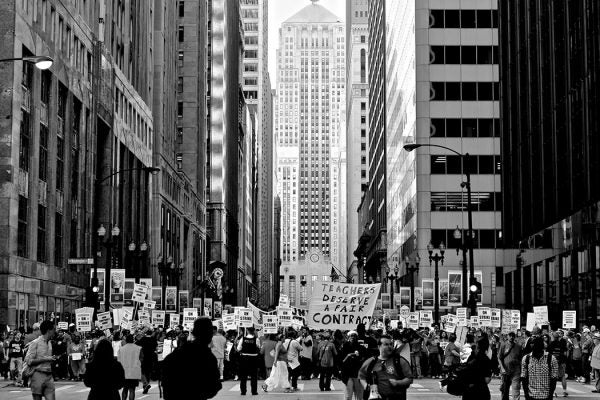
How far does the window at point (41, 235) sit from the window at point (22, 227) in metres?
2.87

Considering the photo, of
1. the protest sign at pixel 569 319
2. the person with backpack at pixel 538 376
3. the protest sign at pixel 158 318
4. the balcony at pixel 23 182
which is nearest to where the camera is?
the person with backpack at pixel 538 376

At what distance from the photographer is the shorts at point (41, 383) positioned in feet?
57.9

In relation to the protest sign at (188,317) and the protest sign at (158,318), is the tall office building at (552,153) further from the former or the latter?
the protest sign at (158,318)

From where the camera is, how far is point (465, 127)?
85.2m

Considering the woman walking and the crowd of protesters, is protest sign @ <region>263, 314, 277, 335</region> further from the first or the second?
the woman walking

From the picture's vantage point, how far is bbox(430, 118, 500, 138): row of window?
84.9 meters

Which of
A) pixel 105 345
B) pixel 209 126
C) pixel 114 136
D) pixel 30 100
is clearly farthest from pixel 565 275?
pixel 209 126

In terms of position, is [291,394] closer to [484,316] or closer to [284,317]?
[284,317]

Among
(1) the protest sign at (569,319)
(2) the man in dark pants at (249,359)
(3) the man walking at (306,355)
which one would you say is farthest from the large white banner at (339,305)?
(1) the protest sign at (569,319)

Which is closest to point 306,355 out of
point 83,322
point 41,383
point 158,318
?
point 83,322

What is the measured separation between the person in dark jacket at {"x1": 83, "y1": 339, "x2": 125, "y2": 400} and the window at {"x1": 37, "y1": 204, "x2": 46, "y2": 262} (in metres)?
40.2

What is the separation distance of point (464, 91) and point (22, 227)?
4547 cm

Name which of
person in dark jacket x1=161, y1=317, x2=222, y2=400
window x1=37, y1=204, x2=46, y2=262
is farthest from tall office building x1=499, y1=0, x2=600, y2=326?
person in dark jacket x1=161, y1=317, x2=222, y2=400

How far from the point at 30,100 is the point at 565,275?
2877cm
